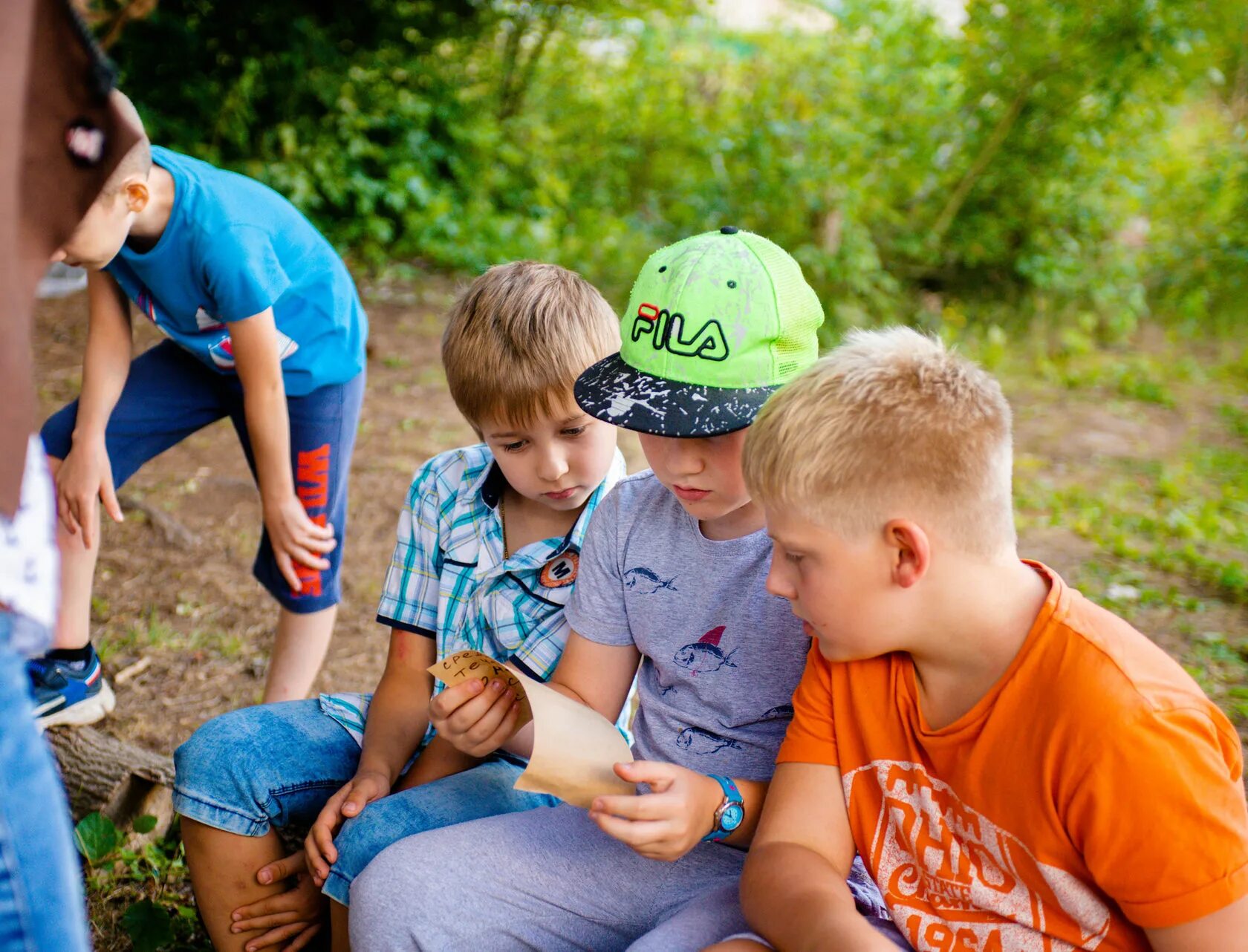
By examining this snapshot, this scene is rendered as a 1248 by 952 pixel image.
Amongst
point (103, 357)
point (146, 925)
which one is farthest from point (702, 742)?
point (103, 357)

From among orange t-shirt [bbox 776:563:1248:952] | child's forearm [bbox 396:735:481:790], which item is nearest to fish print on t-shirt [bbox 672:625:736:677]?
orange t-shirt [bbox 776:563:1248:952]

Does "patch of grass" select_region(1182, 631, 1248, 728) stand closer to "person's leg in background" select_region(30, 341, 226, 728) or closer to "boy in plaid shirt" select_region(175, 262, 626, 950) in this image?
"boy in plaid shirt" select_region(175, 262, 626, 950)

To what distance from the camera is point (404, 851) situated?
61.4 inches

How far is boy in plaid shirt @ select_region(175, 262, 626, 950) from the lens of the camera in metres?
1.75

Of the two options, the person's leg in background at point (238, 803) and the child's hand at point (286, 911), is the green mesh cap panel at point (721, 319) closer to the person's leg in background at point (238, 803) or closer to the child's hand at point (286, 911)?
the person's leg in background at point (238, 803)

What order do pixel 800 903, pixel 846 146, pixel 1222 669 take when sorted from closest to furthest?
1. pixel 800 903
2. pixel 1222 669
3. pixel 846 146

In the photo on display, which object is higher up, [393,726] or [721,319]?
[721,319]

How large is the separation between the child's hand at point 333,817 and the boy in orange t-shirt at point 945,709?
0.66 m

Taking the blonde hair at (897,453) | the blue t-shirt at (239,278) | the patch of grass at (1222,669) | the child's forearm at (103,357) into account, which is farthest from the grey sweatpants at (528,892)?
the patch of grass at (1222,669)

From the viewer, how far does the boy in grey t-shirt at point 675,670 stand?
151cm

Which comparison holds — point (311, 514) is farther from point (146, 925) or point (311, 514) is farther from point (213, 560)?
point (213, 560)

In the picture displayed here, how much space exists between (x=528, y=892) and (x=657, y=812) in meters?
0.30

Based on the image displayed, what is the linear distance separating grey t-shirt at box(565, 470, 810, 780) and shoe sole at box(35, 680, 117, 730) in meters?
1.43

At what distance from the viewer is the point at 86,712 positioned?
8.29 ft
